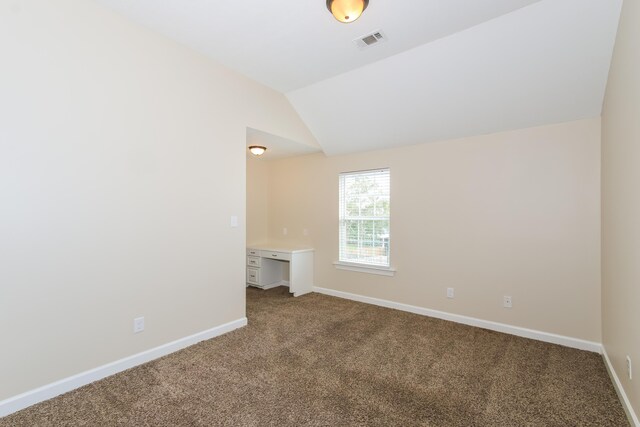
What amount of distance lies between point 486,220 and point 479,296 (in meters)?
0.88

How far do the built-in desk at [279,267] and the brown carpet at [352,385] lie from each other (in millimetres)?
1410

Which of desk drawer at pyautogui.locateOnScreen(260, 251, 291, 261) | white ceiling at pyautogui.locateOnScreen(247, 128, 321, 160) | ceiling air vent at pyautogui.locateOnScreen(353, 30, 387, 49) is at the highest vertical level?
ceiling air vent at pyautogui.locateOnScreen(353, 30, 387, 49)

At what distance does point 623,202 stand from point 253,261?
178 inches

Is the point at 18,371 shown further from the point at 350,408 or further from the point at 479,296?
the point at 479,296

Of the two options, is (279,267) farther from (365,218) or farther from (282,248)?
(365,218)

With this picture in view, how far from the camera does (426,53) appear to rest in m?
2.84

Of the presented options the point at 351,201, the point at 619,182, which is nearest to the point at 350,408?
the point at 619,182

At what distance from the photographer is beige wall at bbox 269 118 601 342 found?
2.96 metres

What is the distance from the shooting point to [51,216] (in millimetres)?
2131

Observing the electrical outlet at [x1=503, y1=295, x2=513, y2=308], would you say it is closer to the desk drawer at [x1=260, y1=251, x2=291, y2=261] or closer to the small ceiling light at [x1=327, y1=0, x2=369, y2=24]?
the desk drawer at [x1=260, y1=251, x2=291, y2=261]

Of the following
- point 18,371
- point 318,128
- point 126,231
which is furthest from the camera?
point 318,128

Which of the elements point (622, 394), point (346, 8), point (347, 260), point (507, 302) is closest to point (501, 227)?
point (507, 302)

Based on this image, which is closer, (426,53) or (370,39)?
(370,39)

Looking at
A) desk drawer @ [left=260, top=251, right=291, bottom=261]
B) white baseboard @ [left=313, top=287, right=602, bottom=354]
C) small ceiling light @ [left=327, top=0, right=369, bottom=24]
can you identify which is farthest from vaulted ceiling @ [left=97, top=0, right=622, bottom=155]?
desk drawer @ [left=260, top=251, right=291, bottom=261]
